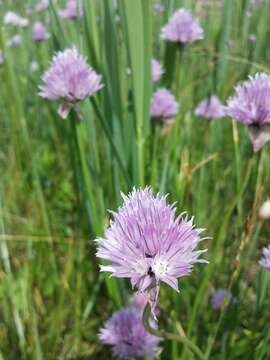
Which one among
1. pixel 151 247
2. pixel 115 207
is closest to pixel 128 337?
pixel 115 207

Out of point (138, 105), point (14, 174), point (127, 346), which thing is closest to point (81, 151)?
point (138, 105)

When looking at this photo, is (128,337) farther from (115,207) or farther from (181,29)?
(181,29)

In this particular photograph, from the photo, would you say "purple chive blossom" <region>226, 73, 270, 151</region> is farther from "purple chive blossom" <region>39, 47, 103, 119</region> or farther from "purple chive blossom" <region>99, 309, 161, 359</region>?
"purple chive blossom" <region>99, 309, 161, 359</region>

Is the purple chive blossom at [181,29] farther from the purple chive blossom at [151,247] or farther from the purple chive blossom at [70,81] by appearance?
the purple chive blossom at [151,247]

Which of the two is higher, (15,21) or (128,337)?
(15,21)

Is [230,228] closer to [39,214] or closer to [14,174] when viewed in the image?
[39,214]

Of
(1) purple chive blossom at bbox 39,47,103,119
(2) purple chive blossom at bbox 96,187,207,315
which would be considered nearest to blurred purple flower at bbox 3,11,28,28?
(1) purple chive blossom at bbox 39,47,103,119
